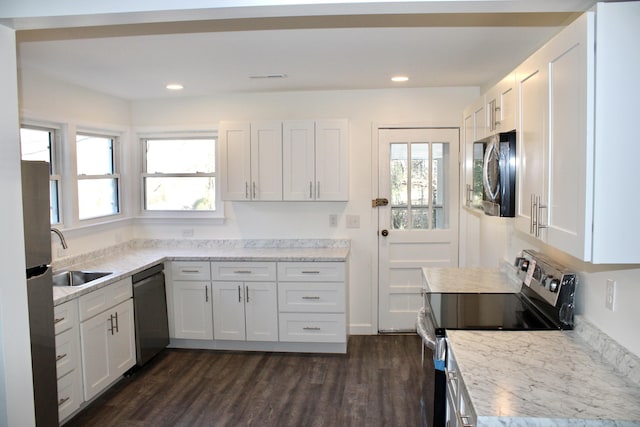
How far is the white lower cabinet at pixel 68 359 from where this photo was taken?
2896 millimetres

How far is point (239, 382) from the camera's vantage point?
145 inches

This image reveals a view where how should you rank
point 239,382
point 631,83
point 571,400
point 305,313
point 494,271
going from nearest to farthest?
point 631,83
point 571,400
point 494,271
point 239,382
point 305,313

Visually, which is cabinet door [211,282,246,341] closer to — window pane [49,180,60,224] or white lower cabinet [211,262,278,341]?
white lower cabinet [211,262,278,341]

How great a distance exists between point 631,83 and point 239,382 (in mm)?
3224

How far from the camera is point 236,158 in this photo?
4.42m

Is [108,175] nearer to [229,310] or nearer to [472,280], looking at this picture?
[229,310]

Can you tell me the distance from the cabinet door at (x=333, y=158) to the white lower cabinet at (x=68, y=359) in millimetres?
2237

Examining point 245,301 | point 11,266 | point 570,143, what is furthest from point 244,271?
point 570,143

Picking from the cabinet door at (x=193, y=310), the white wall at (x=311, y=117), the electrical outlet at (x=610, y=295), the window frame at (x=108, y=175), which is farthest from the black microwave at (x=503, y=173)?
the window frame at (x=108, y=175)

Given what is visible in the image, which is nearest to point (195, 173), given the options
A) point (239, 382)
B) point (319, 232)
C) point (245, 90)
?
point (245, 90)

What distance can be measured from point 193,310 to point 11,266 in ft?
7.42

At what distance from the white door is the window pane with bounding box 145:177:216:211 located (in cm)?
174

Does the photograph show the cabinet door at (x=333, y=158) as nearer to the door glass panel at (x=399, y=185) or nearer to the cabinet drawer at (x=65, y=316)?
the door glass panel at (x=399, y=185)

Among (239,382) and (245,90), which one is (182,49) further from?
(239,382)
